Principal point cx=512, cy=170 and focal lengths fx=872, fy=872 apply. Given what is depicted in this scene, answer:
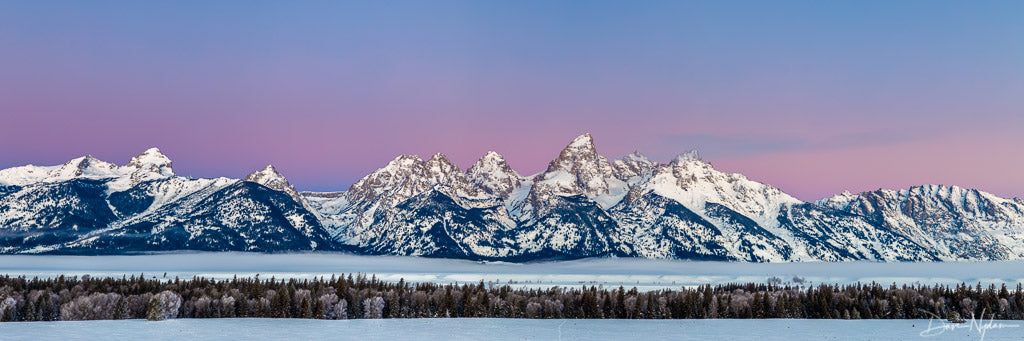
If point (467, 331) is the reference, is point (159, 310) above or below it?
below

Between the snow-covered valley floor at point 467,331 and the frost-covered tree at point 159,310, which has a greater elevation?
the snow-covered valley floor at point 467,331

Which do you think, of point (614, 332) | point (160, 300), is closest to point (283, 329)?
point (614, 332)

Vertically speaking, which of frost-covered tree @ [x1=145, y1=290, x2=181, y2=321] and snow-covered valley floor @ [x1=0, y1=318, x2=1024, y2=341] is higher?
snow-covered valley floor @ [x1=0, y1=318, x2=1024, y2=341]

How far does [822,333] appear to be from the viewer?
129750mm

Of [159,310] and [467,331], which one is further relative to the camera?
[159,310]

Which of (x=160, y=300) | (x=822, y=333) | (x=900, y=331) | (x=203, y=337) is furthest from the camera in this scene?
(x=160, y=300)

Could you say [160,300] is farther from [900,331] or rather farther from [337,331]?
[900,331]

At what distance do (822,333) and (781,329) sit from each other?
11.0 metres

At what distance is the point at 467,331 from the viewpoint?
130 meters

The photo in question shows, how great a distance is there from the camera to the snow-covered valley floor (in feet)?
383

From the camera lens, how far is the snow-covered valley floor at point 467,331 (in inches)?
4596

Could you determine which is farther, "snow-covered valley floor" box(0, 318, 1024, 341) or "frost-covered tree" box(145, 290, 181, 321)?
"frost-covered tree" box(145, 290, 181, 321)

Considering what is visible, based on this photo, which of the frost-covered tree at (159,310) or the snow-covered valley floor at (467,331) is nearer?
the snow-covered valley floor at (467,331)

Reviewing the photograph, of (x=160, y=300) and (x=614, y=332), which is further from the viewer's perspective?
(x=160, y=300)
